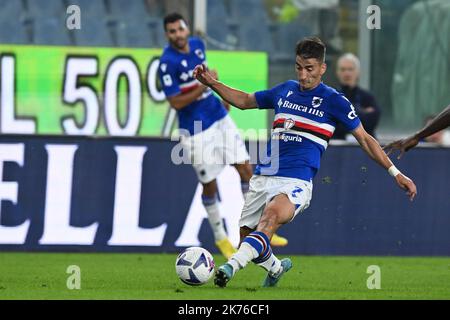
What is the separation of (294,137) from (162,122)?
6136 millimetres

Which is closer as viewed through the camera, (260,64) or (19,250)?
(19,250)

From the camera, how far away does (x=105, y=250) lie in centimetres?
1359

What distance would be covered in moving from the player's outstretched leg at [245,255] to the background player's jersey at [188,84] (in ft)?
14.3

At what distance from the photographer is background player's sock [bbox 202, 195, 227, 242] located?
1310 centimetres

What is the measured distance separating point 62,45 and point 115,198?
297 cm

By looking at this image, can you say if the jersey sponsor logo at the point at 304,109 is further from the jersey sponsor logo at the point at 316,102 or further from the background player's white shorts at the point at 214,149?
the background player's white shorts at the point at 214,149

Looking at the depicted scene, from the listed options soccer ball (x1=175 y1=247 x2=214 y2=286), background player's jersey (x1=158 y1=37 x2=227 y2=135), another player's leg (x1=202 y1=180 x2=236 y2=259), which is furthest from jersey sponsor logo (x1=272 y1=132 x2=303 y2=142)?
background player's jersey (x1=158 y1=37 x2=227 y2=135)

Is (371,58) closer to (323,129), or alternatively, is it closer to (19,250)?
(19,250)

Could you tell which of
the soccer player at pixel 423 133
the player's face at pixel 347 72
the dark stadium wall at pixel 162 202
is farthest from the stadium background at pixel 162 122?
the soccer player at pixel 423 133

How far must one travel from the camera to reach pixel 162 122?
1575 centimetres

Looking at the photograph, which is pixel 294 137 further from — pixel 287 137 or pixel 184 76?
pixel 184 76

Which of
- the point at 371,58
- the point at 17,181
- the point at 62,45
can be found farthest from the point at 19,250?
the point at 371,58
